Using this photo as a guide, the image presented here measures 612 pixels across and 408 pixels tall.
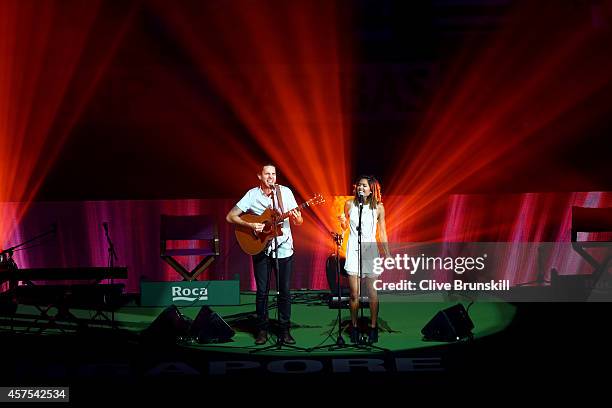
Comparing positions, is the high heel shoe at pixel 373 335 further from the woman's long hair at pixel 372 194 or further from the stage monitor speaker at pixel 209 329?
the stage monitor speaker at pixel 209 329

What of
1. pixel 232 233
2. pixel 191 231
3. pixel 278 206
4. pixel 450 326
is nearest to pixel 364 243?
pixel 278 206

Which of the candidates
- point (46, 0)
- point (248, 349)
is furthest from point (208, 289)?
point (46, 0)

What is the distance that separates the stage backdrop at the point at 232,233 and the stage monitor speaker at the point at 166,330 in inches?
151

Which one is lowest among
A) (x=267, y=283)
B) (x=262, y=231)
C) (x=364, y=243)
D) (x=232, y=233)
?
(x=267, y=283)

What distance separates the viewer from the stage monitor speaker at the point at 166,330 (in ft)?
20.7

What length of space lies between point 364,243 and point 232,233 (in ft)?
15.2

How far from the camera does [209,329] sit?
639cm

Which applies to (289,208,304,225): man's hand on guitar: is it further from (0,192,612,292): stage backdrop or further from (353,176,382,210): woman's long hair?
(0,192,612,292): stage backdrop

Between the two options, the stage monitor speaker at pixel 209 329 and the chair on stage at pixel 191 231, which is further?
the chair on stage at pixel 191 231

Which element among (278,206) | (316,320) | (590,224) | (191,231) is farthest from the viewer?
(191,231)

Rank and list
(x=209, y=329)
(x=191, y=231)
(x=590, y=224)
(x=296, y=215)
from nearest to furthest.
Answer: (x=296, y=215)
(x=209, y=329)
(x=590, y=224)
(x=191, y=231)

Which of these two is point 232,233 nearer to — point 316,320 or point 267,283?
point 316,320

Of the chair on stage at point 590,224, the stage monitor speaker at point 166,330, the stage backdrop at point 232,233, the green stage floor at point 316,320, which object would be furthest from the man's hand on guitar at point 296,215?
the chair on stage at point 590,224

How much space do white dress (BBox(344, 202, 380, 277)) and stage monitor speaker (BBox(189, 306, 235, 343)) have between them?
145cm
